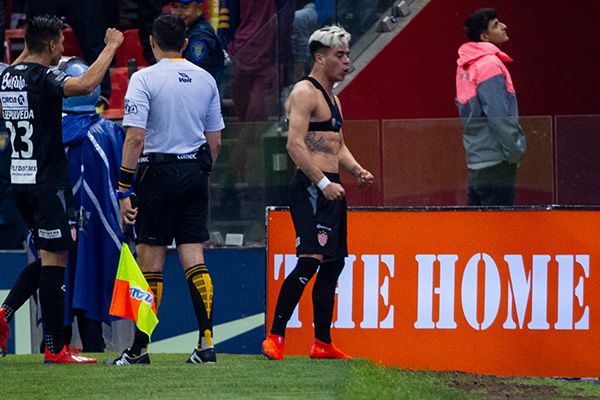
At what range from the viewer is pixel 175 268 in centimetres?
1180

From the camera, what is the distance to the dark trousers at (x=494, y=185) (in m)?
11.0

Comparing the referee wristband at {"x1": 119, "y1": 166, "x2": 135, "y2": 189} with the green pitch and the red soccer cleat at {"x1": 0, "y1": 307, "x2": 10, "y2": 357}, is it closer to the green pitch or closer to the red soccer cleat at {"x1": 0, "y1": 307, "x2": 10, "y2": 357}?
the green pitch

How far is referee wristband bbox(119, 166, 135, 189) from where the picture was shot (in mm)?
8383

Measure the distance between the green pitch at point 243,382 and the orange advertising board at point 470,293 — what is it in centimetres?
71

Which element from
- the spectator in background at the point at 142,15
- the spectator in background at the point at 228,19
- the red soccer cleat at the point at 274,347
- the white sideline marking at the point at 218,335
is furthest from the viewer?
the spectator in background at the point at 142,15

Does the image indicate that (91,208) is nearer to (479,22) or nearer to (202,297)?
(202,297)

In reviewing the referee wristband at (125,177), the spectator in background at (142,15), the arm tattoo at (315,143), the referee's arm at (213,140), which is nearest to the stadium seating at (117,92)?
the spectator in background at (142,15)

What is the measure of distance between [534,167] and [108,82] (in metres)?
4.05

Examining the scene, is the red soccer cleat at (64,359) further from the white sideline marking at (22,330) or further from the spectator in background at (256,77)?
the spectator in background at (256,77)

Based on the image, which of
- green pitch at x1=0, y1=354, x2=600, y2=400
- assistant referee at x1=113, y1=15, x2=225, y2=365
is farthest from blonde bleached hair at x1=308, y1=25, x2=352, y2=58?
green pitch at x1=0, y1=354, x2=600, y2=400

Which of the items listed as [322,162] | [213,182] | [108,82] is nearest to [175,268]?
[213,182]

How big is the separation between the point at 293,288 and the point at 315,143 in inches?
34.8

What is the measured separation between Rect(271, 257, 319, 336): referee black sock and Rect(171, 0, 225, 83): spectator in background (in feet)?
10.8

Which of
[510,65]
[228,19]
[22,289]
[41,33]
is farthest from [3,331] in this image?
[510,65]
